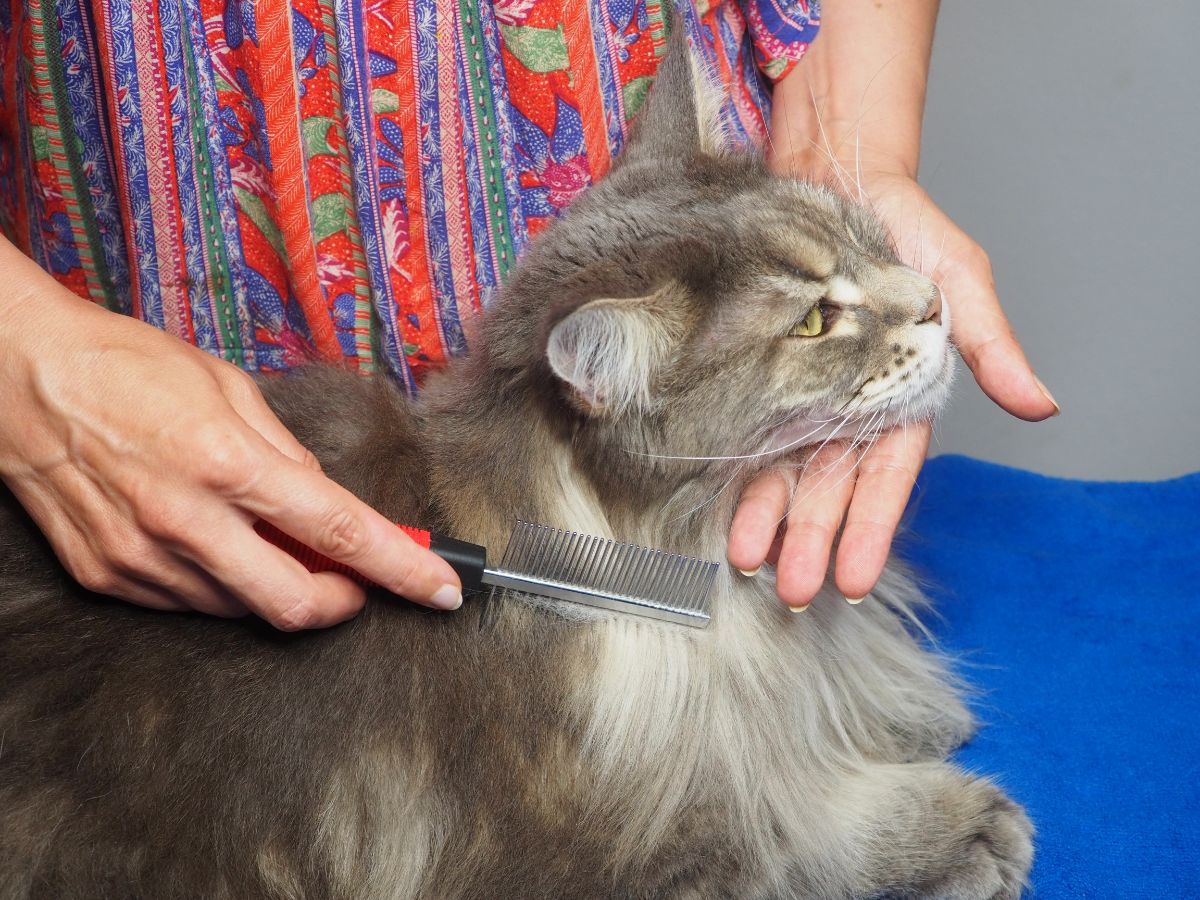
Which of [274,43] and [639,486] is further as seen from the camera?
[274,43]

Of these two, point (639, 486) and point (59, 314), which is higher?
point (59, 314)

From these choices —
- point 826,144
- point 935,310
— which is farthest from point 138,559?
point 826,144

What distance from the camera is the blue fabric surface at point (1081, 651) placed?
1530 millimetres

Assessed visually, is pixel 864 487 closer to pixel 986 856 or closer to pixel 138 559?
pixel 986 856

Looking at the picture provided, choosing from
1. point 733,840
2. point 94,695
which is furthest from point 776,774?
point 94,695

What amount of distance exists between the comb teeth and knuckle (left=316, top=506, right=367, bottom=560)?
0.21m

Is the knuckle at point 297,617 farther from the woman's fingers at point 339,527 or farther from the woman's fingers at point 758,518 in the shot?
the woman's fingers at point 758,518

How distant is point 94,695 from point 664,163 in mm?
1123

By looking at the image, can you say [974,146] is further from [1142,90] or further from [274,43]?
[274,43]

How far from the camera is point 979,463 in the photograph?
2576 millimetres

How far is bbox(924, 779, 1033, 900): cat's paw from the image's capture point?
1.44 m

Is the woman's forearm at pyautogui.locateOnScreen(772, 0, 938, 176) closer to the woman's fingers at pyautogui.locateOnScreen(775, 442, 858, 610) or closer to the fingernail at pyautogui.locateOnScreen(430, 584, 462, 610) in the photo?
the woman's fingers at pyautogui.locateOnScreen(775, 442, 858, 610)

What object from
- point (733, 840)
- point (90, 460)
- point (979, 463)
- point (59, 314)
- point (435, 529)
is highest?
point (59, 314)

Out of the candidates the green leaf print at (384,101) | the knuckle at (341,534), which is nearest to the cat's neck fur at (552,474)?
the knuckle at (341,534)
